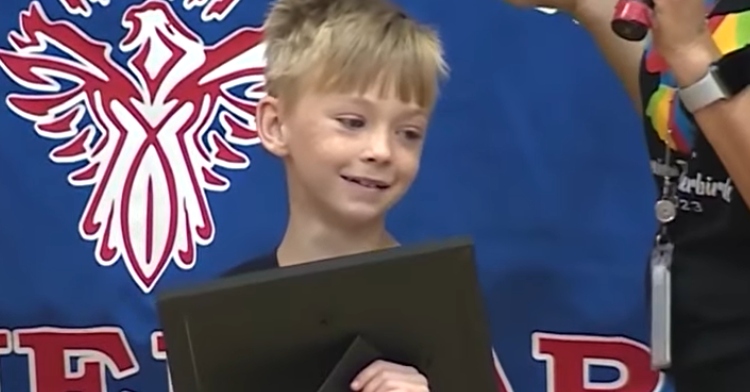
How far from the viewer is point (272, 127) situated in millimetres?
1010

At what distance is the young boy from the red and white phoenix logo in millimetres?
292

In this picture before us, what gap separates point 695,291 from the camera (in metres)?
0.93

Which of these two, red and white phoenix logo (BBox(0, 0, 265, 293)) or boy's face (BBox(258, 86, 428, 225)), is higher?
red and white phoenix logo (BBox(0, 0, 265, 293))

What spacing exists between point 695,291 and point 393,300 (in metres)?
0.28

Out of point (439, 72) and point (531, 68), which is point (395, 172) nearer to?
point (439, 72)

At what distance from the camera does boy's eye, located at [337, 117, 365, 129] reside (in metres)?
0.95

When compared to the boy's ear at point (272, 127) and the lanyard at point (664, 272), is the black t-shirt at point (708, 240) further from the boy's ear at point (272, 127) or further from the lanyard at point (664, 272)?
the boy's ear at point (272, 127)

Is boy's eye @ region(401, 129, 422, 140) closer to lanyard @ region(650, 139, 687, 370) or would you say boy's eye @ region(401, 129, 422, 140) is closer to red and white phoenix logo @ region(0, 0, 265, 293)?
lanyard @ region(650, 139, 687, 370)

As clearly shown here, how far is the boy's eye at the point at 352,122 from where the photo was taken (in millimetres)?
946

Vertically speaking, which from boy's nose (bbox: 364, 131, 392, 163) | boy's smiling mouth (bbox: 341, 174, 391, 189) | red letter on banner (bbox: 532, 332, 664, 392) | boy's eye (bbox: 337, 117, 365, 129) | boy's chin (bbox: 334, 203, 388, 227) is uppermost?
boy's eye (bbox: 337, 117, 365, 129)

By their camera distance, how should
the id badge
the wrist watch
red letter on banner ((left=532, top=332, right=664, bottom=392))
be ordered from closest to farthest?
the wrist watch < the id badge < red letter on banner ((left=532, top=332, right=664, bottom=392))

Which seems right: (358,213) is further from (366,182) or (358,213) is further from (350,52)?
(350,52)

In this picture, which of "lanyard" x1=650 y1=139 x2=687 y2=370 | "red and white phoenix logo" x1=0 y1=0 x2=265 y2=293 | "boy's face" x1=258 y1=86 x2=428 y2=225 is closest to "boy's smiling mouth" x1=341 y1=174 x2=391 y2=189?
"boy's face" x1=258 y1=86 x2=428 y2=225

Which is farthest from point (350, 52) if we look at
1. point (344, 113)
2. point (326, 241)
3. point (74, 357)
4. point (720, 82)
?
point (74, 357)
